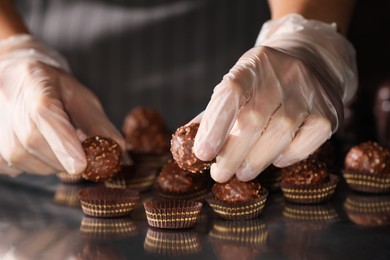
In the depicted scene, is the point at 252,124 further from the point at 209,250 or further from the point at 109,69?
the point at 109,69

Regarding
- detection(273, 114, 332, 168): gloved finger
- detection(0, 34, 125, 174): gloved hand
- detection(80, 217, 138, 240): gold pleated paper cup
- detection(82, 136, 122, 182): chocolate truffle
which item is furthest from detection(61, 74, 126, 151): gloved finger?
detection(273, 114, 332, 168): gloved finger

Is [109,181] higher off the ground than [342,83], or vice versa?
[342,83]

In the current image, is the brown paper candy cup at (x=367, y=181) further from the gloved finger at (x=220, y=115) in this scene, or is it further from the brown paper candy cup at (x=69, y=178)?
the brown paper candy cup at (x=69, y=178)

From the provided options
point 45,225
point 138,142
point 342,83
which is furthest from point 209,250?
point 138,142

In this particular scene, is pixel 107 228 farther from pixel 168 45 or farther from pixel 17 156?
pixel 168 45

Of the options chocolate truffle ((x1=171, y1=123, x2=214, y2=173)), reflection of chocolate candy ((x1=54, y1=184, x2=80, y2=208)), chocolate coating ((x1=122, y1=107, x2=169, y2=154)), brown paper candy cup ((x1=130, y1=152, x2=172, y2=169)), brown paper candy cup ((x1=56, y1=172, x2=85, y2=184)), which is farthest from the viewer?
chocolate coating ((x1=122, y1=107, x2=169, y2=154))

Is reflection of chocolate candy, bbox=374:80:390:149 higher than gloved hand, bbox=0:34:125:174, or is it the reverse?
gloved hand, bbox=0:34:125:174

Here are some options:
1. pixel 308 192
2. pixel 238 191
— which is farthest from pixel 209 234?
pixel 308 192

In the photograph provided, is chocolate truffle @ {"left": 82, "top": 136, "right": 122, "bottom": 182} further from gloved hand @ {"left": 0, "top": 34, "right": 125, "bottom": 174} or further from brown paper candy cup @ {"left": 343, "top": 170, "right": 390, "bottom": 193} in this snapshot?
brown paper candy cup @ {"left": 343, "top": 170, "right": 390, "bottom": 193}
